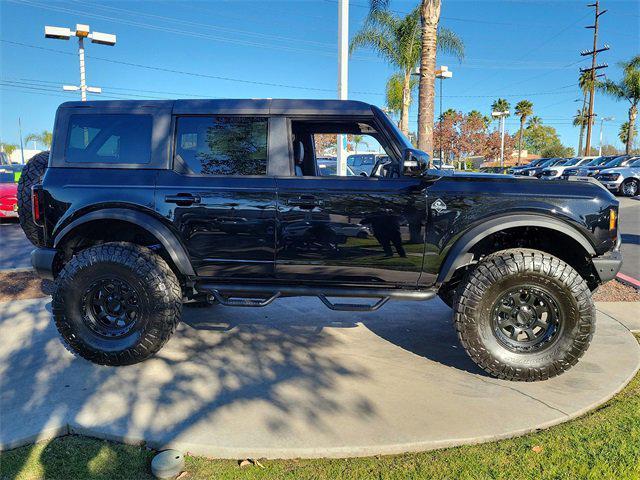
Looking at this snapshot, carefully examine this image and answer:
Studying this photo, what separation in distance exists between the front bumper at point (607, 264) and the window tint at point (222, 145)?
2600 mm

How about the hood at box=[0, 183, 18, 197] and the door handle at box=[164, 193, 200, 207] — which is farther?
the hood at box=[0, 183, 18, 197]

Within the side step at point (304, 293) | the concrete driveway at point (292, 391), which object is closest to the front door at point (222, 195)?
the side step at point (304, 293)

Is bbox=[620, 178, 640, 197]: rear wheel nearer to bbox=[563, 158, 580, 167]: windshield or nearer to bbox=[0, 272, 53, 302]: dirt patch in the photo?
bbox=[563, 158, 580, 167]: windshield

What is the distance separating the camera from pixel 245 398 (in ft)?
10.7

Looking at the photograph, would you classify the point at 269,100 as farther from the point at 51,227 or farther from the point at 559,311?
the point at 559,311

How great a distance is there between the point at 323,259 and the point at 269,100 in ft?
4.35

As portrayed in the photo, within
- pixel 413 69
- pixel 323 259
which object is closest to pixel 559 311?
pixel 323 259

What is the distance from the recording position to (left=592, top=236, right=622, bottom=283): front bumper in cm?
359

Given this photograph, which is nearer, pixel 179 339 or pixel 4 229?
pixel 179 339

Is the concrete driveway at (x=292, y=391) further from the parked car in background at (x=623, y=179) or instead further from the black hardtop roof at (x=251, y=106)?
the parked car in background at (x=623, y=179)

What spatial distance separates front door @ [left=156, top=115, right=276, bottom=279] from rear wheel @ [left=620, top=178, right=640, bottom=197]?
1997cm

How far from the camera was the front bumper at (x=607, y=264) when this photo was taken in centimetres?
359

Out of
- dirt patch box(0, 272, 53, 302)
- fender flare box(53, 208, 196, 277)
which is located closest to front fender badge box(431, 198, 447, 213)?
fender flare box(53, 208, 196, 277)

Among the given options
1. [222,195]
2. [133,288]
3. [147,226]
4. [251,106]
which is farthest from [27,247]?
[251,106]
